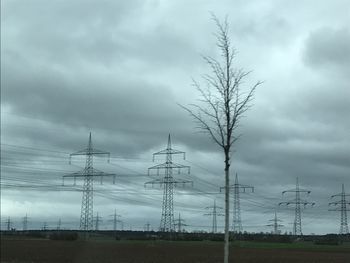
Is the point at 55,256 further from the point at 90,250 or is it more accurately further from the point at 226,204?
the point at 226,204

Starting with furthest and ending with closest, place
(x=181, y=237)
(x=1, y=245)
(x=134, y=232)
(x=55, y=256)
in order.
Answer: (x=134, y=232)
(x=181, y=237)
(x=55, y=256)
(x=1, y=245)

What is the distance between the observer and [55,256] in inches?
1775

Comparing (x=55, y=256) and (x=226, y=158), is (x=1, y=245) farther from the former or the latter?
(x=55, y=256)

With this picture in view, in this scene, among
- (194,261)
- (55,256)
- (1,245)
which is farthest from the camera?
(194,261)

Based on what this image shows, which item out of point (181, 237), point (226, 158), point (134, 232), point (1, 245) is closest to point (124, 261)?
point (1, 245)

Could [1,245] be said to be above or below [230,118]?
below

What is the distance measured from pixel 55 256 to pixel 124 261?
5273 mm

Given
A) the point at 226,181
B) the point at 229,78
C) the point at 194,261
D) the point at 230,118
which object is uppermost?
the point at 229,78

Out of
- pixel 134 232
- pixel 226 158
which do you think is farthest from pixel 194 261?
pixel 134 232

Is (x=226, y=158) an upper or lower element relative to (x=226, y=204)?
upper

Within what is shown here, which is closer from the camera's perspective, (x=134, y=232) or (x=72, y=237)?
(x=72, y=237)

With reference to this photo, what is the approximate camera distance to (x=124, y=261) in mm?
47344

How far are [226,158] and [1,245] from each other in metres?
12.0

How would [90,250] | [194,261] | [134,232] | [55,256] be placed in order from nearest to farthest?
[55,256] → [90,250] → [194,261] → [134,232]
